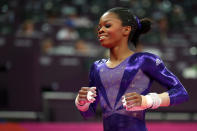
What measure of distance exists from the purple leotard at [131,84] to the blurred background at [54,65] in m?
1.71

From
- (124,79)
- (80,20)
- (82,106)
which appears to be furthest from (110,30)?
(80,20)

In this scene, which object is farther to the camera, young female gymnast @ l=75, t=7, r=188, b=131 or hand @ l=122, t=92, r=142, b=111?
young female gymnast @ l=75, t=7, r=188, b=131

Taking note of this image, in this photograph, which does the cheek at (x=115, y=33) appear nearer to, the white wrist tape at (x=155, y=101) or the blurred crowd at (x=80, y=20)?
the white wrist tape at (x=155, y=101)

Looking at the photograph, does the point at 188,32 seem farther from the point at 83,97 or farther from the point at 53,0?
the point at 83,97

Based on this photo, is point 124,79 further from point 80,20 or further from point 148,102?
point 80,20

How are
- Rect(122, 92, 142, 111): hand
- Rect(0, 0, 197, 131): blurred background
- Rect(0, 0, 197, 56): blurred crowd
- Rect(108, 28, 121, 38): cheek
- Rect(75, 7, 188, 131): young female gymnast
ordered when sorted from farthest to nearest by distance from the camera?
Rect(0, 0, 197, 56): blurred crowd → Rect(0, 0, 197, 131): blurred background → Rect(108, 28, 121, 38): cheek → Rect(75, 7, 188, 131): young female gymnast → Rect(122, 92, 142, 111): hand

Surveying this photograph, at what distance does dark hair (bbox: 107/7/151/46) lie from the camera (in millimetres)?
3195

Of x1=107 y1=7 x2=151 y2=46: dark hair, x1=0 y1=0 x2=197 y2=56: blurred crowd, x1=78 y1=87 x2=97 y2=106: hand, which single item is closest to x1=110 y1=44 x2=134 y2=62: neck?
x1=107 y1=7 x2=151 y2=46: dark hair

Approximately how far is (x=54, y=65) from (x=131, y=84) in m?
5.83

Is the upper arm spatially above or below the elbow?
above

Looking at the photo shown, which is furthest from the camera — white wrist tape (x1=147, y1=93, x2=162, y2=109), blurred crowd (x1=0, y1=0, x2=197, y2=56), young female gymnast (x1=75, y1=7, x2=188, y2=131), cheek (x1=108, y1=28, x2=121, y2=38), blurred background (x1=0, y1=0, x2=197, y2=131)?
blurred crowd (x1=0, y1=0, x2=197, y2=56)

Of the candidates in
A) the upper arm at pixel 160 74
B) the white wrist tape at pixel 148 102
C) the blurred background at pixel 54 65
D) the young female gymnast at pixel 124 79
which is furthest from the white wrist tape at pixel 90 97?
the blurred background at pixel 54 65

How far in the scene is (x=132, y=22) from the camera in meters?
3.22

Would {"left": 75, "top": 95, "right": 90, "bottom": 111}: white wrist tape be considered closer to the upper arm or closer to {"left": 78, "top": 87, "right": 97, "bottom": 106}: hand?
{"left": 78, "top": 87, "right": 97, "bottom": 106}: hand
